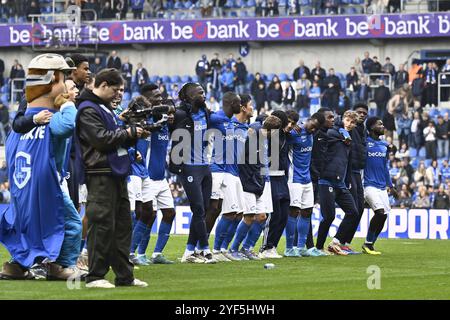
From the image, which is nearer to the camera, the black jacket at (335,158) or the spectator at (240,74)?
the black jacket at (335,158)

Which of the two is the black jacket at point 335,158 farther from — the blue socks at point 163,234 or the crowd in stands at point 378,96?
the crowd in stands at point 378,96

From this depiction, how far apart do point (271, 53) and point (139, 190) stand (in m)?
26.9

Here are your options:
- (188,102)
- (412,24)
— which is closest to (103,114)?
(188,102)

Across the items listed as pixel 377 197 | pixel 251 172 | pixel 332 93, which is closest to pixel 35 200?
pixel 251 172

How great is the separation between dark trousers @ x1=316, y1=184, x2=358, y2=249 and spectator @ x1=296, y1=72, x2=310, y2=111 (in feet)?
56.1

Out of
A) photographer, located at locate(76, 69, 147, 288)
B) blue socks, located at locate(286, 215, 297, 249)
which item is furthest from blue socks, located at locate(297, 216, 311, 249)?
photographer, located at locate(76, 69, 147, 288)

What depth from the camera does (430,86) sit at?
36.2 metres

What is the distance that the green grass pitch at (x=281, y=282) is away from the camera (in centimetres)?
1167

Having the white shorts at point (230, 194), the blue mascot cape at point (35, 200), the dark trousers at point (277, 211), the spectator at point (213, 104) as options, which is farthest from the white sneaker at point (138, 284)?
the spectator at point (213, 104)

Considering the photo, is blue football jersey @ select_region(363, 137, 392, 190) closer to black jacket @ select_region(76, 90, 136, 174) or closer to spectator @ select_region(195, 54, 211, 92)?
black jacket @ select_region(76, 90, 136, 174)

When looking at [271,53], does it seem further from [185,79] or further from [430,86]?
[430,86]

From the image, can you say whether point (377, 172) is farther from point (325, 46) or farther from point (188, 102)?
point (325, 46)

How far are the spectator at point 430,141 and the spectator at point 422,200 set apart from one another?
349cm
